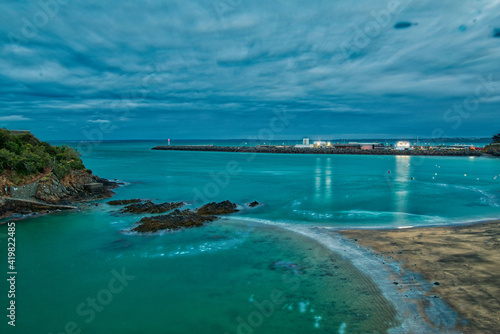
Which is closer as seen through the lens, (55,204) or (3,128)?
(55,204)

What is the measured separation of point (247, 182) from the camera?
41.0 metres

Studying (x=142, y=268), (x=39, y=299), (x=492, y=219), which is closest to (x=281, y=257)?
(x=142, y=268)

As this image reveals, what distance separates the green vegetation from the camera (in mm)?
23500

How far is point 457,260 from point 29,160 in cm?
2960

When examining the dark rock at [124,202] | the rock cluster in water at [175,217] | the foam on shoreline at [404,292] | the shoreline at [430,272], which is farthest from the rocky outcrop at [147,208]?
the foam on shoreline at [404,292]

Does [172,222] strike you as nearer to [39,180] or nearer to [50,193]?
[50,193]

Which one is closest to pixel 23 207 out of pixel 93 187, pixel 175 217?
pixel 93 187

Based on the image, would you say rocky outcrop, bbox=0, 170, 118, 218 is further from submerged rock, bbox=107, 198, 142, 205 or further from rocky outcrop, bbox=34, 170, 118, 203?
submerged rock, bbox=107, 198, 142, 205

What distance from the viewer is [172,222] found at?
1909cm

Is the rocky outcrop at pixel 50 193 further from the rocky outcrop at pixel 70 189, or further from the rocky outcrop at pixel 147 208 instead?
the rocky outcrop at pixel 147 208

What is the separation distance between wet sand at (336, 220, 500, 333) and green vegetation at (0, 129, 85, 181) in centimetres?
2433

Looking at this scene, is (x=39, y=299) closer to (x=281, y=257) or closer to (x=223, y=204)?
(x=281, y=257)

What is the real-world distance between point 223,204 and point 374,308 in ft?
51.1

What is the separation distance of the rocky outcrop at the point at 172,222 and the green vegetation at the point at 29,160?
12.3 m
